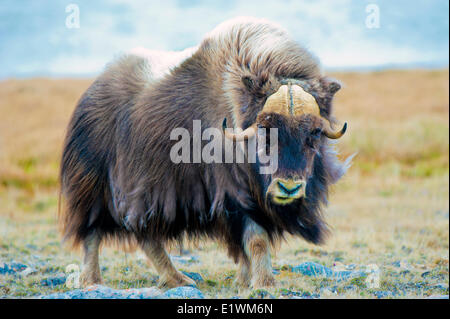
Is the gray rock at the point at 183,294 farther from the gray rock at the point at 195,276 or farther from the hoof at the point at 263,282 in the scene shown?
the gray rock at the point at 195,276

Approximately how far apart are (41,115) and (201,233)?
14.8m

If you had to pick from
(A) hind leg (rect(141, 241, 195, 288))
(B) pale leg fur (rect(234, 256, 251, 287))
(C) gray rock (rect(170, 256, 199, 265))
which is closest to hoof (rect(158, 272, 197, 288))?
(A) hind leg (rect(141, 241, 195, 288))

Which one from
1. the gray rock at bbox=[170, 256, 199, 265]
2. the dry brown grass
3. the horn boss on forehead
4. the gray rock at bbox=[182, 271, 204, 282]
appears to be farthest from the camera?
the gray rock at bbox=[170, 256, 199, 265]

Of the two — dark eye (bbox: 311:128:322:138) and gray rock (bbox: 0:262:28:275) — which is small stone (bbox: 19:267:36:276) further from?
dark eye (bbox: 311:128:322:138)

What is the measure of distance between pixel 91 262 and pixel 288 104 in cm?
188

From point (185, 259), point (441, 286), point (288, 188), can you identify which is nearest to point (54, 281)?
point (185, 259)

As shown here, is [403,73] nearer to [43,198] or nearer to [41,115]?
[41,115]

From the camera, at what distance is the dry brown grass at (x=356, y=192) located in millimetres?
4613

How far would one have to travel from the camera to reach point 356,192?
988 cm

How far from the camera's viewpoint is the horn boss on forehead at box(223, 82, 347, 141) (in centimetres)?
338

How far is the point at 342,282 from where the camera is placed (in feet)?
13.1

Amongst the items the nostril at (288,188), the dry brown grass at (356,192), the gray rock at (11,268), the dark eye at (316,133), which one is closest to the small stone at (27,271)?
the gray rock at (11,268)

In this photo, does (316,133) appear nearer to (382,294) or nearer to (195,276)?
(382,294)
